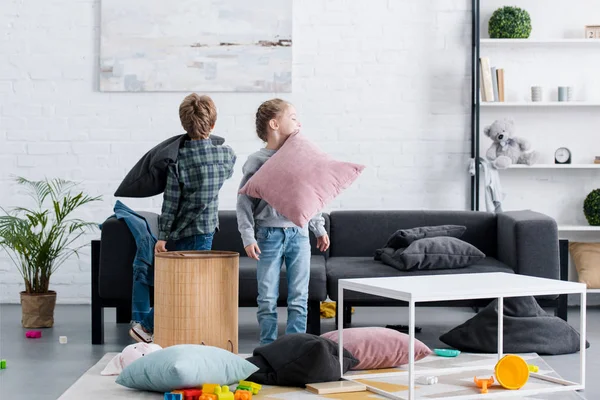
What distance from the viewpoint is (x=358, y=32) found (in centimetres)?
562

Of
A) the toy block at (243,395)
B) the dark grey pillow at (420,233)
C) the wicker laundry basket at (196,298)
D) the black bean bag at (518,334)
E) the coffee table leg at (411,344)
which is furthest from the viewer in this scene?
the dark grey pillow at (420,233)

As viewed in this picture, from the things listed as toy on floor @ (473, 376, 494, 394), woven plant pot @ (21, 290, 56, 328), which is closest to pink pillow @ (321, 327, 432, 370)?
toy on floor @ (473, 376, 494, 394)

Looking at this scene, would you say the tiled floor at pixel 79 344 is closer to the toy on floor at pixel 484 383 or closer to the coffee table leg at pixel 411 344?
the toy on floor at pixel 484 383

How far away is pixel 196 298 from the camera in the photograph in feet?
11.4

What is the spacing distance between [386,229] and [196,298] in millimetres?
1715

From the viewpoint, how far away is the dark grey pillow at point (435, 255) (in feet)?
14.0

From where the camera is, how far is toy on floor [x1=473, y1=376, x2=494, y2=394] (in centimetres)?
302

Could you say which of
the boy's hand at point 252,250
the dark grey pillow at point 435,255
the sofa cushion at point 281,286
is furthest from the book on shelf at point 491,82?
the boy's hand at point 252,250

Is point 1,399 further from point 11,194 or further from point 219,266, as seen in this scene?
point 11,194

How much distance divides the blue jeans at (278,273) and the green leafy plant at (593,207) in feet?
8.33

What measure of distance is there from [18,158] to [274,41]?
177cm

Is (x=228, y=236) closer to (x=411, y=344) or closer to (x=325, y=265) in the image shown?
(x=325, y=265)

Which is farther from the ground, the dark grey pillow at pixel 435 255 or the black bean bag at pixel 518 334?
the dark grey pillow at pixel 435 255

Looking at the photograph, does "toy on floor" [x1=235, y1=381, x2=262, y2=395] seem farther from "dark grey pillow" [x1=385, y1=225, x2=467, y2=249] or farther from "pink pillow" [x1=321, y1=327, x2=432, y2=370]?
"dark grey pillow" [x1=385, y1=225, x2=467, y2=249]
